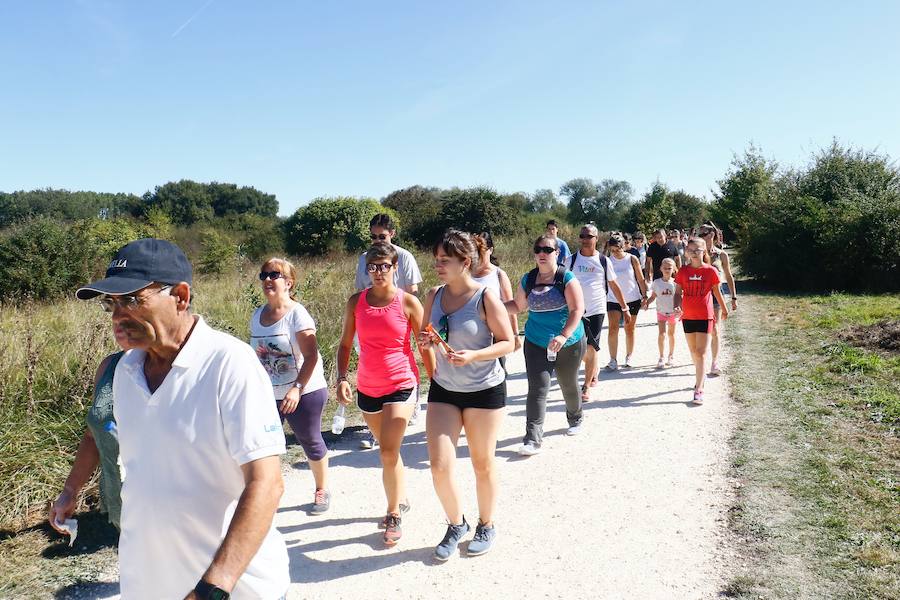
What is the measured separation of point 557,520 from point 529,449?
1.28 metres

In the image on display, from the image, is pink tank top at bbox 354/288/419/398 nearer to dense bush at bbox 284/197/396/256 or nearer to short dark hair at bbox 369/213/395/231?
short dark hair at bbox 369/213/395/231

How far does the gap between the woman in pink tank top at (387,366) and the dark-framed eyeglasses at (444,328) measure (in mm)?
153

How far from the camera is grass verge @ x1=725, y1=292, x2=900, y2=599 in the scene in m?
3.57

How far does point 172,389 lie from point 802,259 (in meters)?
18.9

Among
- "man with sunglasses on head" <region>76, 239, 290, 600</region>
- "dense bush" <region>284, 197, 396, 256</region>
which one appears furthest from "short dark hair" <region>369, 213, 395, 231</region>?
"dense bush" <region>284, 197, 396, 256</region>

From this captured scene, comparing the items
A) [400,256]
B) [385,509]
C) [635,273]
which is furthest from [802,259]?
[385,509]

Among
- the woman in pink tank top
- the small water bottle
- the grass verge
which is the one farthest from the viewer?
the small water bottle

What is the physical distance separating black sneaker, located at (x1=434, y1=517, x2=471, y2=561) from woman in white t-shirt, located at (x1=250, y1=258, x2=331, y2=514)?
3.75 ft

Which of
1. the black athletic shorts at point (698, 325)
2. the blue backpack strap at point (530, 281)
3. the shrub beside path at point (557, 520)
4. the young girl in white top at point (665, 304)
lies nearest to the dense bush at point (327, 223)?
the young girl in white top at point (665, 304)

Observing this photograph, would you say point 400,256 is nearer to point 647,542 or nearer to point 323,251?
point 647,542

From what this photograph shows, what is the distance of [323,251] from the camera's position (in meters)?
24.7

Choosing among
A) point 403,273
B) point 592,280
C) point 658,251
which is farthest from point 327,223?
point 403,273

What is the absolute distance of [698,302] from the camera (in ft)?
24.2

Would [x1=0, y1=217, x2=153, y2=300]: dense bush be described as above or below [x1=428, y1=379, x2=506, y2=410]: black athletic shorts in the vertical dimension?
above
